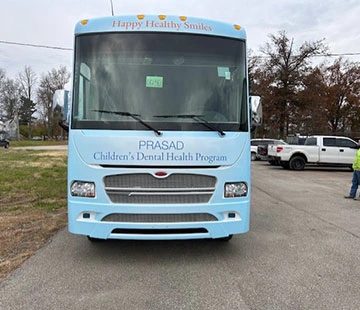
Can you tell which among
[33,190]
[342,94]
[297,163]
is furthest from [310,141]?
[342,94]

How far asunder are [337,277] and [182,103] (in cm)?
286

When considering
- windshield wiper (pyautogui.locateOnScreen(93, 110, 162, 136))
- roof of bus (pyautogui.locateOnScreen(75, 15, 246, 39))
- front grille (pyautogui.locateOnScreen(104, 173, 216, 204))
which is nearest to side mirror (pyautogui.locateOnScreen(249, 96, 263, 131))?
roof of bus (pyautogui.locateOnScreen(75, 15, 246, 39))

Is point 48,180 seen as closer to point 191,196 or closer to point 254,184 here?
point 254,184

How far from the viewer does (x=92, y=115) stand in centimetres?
449

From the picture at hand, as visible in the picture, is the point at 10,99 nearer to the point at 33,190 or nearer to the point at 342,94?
the point at 342,94

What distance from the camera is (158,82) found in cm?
464

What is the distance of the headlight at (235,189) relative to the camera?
4.50 metres

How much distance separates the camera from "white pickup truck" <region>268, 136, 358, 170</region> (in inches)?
764

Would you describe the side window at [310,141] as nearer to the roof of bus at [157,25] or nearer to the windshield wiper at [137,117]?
the roof of bus at [157,25]

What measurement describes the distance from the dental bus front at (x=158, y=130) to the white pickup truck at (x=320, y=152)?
52.3ft

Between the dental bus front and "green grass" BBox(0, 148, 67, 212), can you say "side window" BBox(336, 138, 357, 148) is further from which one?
the dental bus front

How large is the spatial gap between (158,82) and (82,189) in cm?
168

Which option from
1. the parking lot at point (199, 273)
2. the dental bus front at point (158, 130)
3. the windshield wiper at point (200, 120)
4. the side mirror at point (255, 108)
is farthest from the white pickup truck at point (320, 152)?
the windshield wiper at point (200, 120)

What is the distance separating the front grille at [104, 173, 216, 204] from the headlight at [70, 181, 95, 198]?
0.62ft
